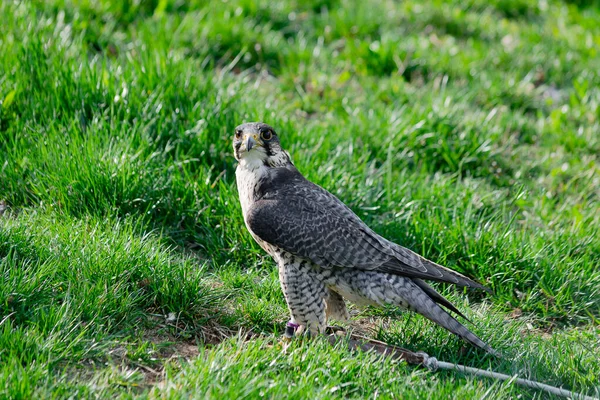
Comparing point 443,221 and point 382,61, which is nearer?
point 443,221

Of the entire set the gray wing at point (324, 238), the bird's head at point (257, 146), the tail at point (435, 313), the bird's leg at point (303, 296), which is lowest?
the bird's leg at point (303, 296)

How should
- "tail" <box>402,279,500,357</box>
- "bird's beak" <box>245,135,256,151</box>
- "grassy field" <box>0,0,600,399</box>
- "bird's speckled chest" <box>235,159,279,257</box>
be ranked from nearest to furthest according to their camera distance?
"grassy field" <box>0,0,600,399</box>
"tail" <box>402,279,500,357</box>
"bird's beak" <box>245,135,256,151</box>
"bird's speckled chest" <box>235,159,279,257</box>

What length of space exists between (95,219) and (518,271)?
2.68m

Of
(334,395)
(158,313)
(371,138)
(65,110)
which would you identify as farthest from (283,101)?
(334,395)

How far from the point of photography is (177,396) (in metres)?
3.36

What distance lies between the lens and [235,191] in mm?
5230

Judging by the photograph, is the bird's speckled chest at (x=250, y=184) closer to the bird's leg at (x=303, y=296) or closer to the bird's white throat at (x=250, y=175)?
the bird's white throat at (x=250, y=175)

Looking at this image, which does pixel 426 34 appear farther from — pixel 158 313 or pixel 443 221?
pixel 158 313

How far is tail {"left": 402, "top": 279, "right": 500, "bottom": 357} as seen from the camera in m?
4.13

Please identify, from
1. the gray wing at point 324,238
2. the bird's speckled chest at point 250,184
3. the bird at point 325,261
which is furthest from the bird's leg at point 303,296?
the bird's speckled chest at point 250,184

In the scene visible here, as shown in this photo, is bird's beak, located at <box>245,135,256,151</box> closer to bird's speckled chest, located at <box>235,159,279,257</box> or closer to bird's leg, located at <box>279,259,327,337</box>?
bird's speckled chest, located at <box>235,159,279,257</box>

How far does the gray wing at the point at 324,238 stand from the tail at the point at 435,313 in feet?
0.34

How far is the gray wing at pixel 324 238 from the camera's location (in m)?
4.26

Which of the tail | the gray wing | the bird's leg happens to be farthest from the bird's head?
the tail
